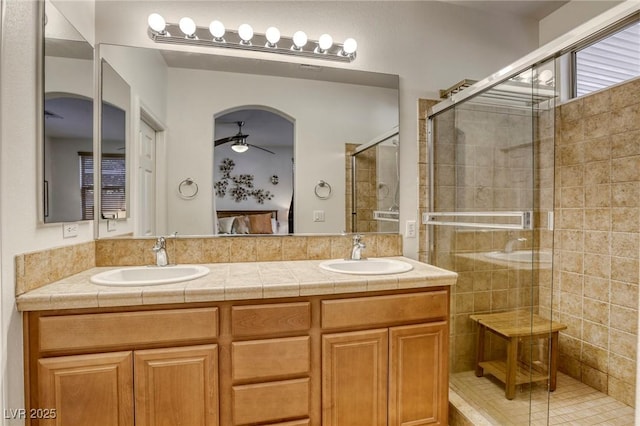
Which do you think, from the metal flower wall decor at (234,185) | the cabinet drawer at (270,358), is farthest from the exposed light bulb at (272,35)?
the cabinet drawer at (270,358)

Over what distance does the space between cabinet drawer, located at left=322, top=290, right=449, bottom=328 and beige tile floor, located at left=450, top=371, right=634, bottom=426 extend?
0.60 m

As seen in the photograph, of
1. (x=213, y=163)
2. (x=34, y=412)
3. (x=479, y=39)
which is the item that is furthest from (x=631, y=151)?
(x=34, y=412)

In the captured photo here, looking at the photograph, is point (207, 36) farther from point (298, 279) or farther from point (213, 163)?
point (298, 279)

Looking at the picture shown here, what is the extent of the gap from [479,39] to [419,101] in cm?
72

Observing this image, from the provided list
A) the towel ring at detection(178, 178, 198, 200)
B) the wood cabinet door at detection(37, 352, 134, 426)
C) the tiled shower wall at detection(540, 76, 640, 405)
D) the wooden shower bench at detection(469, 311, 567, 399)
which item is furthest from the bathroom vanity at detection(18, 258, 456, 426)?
the tiled shower wall at detection(540, 76, 640, 405)

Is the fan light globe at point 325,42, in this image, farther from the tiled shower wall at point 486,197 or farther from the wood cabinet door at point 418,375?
the wood cabinet door at point 418,375

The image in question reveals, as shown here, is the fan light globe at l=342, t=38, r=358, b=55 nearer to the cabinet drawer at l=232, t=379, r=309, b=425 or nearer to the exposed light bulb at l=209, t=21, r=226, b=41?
the exposed light bulb at l=209, t=21, r=226, b=41

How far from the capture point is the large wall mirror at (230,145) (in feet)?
6.14

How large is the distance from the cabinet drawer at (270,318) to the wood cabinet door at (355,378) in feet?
0.50

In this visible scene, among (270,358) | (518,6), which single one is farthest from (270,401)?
(518,6)

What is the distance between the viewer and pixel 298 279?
152cm

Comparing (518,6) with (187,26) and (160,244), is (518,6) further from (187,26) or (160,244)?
(160,244)

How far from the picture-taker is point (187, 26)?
1835 millimetres

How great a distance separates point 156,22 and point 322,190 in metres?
1.31
